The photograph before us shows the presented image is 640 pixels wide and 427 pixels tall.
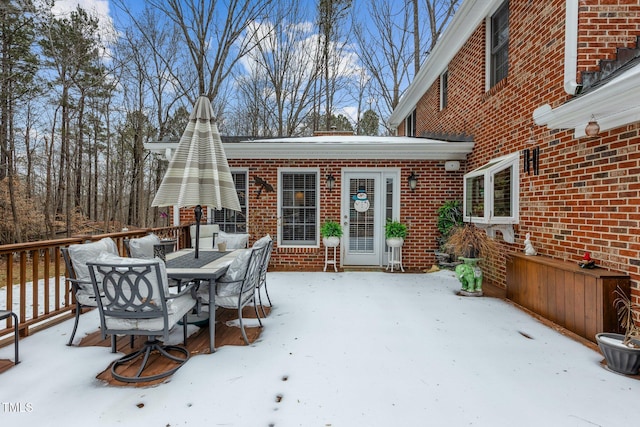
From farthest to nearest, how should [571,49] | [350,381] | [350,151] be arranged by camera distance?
[350,151] < [571,49] < [350,381]

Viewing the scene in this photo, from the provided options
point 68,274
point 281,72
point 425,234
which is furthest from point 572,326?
point 281,72

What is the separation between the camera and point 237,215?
6.98 metres

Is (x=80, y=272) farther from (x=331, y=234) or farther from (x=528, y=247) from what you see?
(x=528, y=247)

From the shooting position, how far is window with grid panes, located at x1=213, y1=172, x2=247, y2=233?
6.92 meters

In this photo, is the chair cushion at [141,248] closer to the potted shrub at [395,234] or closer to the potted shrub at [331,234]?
the potted shrub at [331,234]

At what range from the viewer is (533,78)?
425 centimetres

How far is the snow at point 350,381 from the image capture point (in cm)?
203

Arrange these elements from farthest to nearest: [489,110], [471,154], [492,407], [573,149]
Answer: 1. [471,154]
2. [489,110]
3. [573,149]
4. [492,407]

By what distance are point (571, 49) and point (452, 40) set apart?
3558 millimetres

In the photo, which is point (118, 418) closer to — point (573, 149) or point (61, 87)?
point (573, 149)

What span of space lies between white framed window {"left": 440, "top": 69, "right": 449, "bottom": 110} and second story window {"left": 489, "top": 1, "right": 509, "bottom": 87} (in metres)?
1.86

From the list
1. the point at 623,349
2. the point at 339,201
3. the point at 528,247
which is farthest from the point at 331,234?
the point at 623,349

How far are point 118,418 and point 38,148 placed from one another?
1522cm

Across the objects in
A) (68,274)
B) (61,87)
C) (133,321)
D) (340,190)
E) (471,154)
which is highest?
(61,87)
